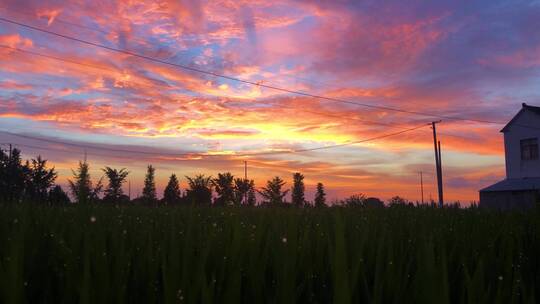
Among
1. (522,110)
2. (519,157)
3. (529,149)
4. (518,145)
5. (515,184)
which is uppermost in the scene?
(522,110)

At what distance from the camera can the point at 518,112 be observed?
1748 inches

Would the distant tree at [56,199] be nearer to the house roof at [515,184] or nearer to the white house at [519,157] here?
the house roof at [515,184]

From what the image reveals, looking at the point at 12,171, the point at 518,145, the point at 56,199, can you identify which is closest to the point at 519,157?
the point at 518,145

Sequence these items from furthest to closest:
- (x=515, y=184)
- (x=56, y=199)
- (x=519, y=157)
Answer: (x=519, y=157)
(x=515, y=184)
(x=56, y=199)

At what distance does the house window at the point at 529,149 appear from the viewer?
4197 centimetres

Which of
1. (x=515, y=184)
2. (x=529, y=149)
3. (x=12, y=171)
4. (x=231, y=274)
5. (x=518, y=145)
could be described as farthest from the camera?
(x=12, y=171)

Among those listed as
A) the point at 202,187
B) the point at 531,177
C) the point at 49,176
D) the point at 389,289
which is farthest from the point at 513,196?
Result: the point at 49,176

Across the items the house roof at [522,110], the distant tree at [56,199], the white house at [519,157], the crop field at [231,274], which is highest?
the house roof at [522,110]

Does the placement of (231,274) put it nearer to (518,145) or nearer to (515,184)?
(515,184)

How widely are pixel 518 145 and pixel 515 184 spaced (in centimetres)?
442

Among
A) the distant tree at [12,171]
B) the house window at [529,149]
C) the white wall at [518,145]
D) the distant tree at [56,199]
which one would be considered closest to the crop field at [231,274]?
the distant tree at [56,199]

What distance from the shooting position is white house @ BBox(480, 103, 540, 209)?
136 ft

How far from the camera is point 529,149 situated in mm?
42531

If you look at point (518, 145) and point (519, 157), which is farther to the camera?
point (518, 145)
